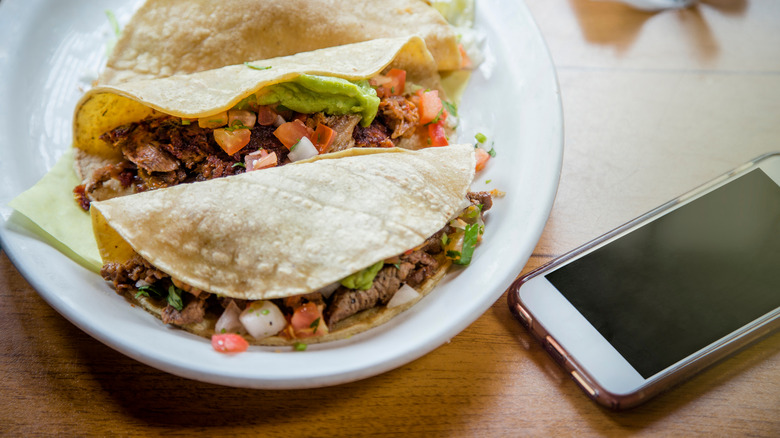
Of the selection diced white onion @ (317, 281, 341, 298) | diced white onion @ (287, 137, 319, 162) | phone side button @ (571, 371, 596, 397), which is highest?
diced white onion @ (287, 137, 319, 162)

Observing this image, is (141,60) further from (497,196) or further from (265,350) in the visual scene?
(497,196)

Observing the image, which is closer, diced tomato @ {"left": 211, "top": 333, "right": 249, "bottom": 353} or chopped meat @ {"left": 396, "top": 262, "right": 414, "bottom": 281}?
diced tomato @ {"left": 211, "top": 333, "right": 249, "bottom": 353}

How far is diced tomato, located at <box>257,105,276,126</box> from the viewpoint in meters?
2.74

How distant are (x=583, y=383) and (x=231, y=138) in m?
1.83

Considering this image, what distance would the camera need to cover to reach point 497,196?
2756mm

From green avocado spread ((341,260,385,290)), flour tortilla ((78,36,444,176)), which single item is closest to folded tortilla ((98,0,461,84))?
flour tortilla ((78,36,444,176))

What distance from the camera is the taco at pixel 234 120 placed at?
2650mm

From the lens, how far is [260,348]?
231 centimetres

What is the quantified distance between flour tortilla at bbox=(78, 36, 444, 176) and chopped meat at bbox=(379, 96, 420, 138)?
9cm

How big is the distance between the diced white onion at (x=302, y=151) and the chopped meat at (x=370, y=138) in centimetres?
26

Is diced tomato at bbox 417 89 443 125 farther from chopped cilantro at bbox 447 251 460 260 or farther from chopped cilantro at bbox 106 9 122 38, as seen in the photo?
chopped cilantro at bbox 106 9 122 38

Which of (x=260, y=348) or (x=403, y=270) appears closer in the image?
(x=260, y=348)

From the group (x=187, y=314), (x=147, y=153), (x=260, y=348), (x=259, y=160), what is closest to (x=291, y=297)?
(x=260, y=348)

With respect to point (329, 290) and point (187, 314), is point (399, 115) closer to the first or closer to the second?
point (329, 290)
